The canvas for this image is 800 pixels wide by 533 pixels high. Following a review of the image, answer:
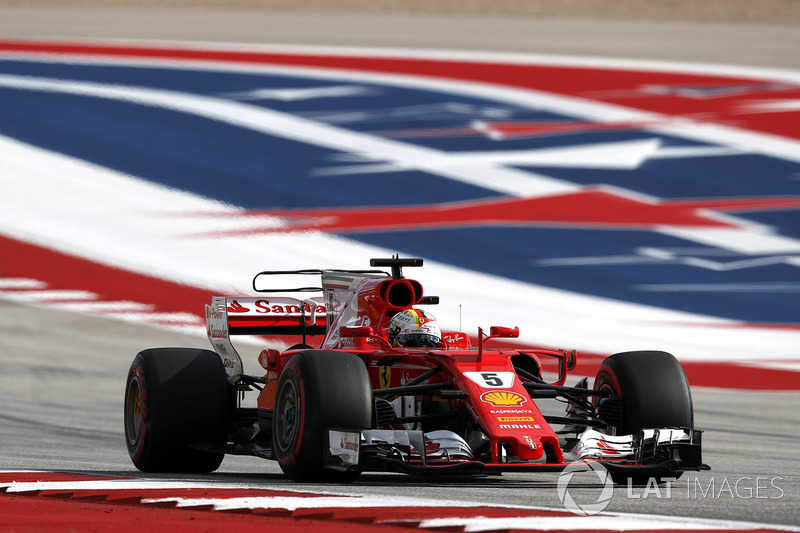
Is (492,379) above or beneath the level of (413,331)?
beneath

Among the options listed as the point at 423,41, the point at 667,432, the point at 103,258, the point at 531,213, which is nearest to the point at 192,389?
the point at 667,432

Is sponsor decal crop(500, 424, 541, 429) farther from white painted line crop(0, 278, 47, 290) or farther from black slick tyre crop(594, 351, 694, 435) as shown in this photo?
white painted line crop(0, 278, 47, 290)

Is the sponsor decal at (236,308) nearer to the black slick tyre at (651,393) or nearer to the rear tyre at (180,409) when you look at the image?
the rear tyre at (180,409)

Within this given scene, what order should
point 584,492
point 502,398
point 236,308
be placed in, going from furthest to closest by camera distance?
point 236,308
point 502,398
point 584,492

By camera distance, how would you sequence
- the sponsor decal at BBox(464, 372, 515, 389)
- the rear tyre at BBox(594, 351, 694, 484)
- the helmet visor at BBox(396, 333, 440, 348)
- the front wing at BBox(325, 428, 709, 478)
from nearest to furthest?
the front wing at BBox(325, 428, 709, 478)
the sponsor decal at BBox(464, 372, 515, 389)
the rear tyre at BBox(594, 351, 694, 484)
the helmet visor at BBox(396, 333, 440, 348)

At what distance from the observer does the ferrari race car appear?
8.37 metres

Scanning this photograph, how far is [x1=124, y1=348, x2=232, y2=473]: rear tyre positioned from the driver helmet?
142 cm

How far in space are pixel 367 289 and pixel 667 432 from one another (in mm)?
2645

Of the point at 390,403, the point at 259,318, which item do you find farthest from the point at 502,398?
the point at 259,318

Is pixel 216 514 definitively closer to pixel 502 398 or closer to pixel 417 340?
pixel 502 398

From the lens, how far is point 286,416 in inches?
353

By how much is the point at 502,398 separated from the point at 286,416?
141cm

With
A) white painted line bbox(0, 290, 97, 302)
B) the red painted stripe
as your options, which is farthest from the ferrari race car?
white painted line bbox(0, 290, 97, 302)

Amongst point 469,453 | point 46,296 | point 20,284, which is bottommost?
point 469,453
